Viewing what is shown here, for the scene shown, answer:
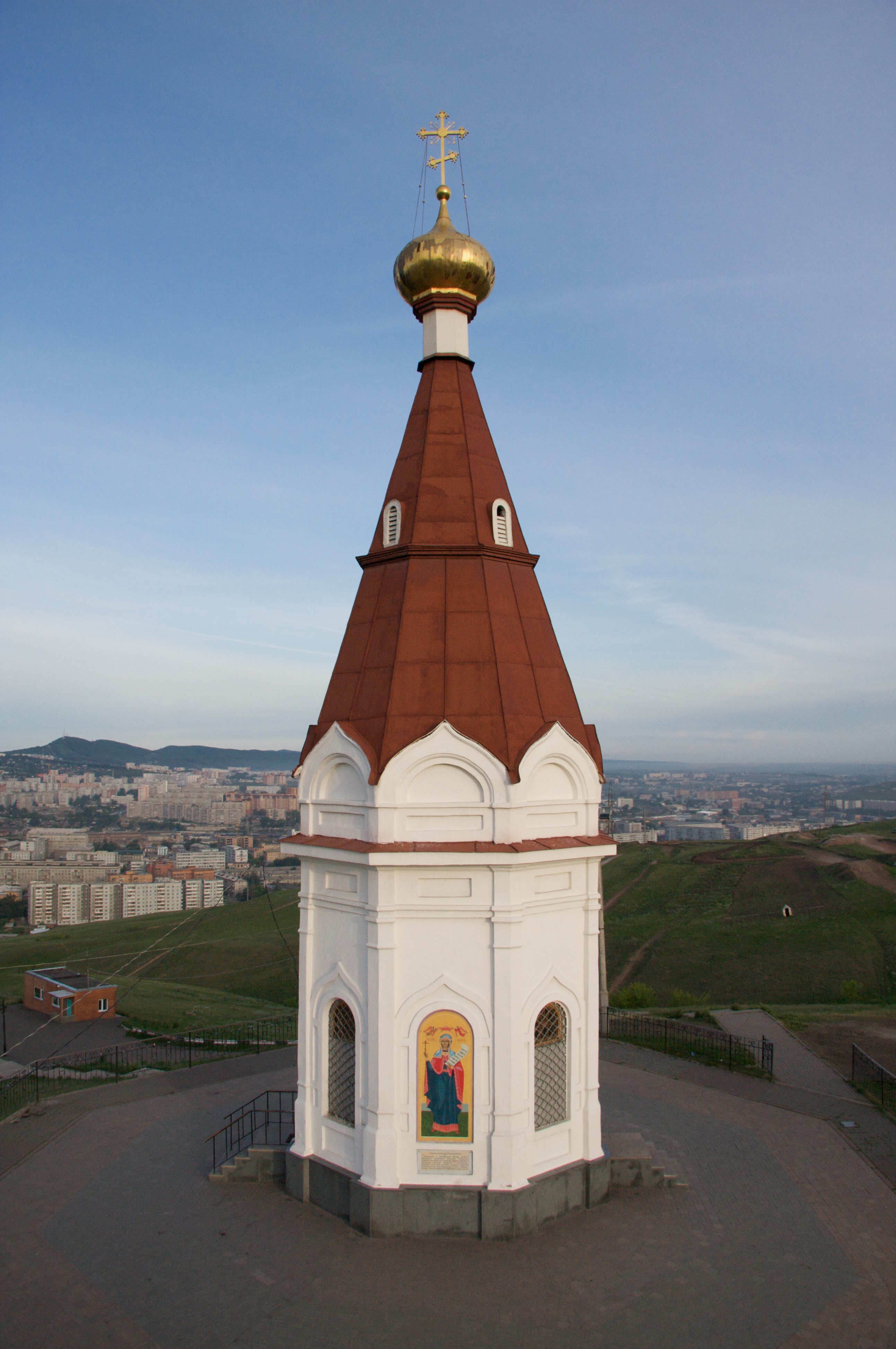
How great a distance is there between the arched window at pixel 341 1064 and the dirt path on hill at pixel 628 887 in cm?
3309

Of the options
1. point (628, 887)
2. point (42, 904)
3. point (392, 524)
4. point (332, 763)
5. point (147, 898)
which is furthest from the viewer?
point (147, 898)

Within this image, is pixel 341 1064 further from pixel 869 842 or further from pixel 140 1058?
pixel 869 842

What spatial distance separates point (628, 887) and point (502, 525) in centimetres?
3905

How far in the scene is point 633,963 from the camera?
32.6 m

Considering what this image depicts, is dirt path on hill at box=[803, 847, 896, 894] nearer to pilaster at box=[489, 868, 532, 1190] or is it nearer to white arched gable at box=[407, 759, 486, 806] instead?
pilaster at box=[489, 868, 532, 1190]

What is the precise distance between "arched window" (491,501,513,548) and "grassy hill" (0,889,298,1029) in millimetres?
15237

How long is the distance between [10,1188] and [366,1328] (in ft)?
20.6

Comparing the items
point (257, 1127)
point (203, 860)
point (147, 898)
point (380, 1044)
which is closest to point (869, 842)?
point (257, 1127)

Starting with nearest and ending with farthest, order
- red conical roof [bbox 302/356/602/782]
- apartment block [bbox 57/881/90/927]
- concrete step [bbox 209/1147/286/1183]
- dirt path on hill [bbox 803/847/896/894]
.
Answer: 1. red conical roof [bbox 302/356/602/782]
2. concrete step [bbox 209/1147/286/1183]
3. dirt path on hill [bbox 803/847/896/894]
4. apartment block [bbox 57/881/90/927]

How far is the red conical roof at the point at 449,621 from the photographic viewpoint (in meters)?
10.4

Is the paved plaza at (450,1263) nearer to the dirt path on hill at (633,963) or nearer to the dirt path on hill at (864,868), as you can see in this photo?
the dirt path on hill at (633,963)

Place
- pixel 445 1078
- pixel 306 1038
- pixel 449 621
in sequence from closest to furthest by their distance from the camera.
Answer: pixel 445 1078 < pixel 449 621 < pixel 306 1038

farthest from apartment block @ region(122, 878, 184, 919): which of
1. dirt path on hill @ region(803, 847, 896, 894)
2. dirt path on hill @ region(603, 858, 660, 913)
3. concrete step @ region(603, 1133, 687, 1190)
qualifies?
concrete step @ region(603, 1133, 687, 1190)

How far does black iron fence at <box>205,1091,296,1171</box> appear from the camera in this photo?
12570 millimetres
